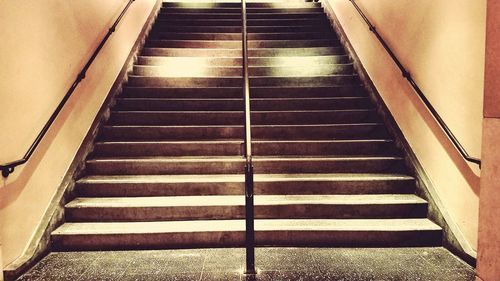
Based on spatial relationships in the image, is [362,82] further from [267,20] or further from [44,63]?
[44,63]

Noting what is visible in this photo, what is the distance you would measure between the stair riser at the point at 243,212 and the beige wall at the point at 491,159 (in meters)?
1.53

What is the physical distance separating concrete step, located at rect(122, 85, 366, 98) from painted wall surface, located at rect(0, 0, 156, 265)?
2.28ft

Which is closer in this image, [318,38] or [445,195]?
[445,195]

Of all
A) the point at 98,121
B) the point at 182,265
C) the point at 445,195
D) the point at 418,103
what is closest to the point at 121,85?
the point at 98,121

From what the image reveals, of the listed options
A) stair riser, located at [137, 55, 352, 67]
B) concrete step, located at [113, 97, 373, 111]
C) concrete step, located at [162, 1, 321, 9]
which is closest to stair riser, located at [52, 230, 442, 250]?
concrete step, located at [113, 97, 373, 111]

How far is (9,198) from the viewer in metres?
2.61

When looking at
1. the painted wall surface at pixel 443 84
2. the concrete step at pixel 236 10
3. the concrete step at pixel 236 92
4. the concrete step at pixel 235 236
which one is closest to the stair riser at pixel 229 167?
the painted wall surface at pixel 443 84

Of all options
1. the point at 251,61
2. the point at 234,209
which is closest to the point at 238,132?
the point at 234,209

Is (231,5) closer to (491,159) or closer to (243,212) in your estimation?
(243,212)

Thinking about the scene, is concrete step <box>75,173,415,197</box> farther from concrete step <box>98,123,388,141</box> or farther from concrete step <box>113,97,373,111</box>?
concrete step <box>113,97,373,111</box>

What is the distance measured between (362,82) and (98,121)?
3.17 m

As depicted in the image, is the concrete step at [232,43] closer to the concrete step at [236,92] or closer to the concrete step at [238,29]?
the concrete step at [238,29]

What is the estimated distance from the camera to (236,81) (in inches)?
192

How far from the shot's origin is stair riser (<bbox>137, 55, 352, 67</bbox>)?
17.1 feet
